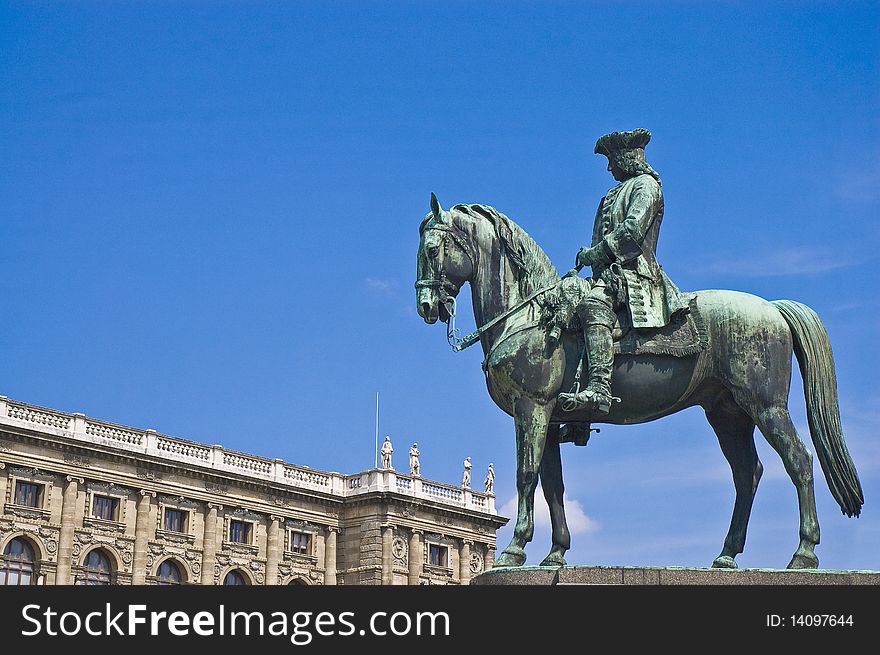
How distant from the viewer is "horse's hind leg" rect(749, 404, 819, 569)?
9.05 meters

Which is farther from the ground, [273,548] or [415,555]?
[415,555]

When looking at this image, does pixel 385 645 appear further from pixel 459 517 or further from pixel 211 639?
pixel 459 517

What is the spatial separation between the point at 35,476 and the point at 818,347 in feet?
139

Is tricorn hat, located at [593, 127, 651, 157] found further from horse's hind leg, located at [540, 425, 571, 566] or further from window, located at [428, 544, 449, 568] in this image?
window, located at [428, 544, 449, 568]

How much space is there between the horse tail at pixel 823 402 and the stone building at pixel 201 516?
41.3 metres

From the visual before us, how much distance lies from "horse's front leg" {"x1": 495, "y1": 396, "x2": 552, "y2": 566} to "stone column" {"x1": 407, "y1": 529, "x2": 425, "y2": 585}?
5046cm

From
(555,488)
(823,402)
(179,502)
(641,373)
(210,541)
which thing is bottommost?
(555,488)

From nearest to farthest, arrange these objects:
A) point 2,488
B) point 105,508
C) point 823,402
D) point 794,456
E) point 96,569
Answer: point 794,456 → point 823,402 → point 2,488 → point 96,569 → point 105,508

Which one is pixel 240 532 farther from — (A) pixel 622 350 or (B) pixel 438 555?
(A) pixel 622 350

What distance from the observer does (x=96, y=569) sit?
162 feet

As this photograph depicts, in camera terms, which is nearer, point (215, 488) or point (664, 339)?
point (664, 339)

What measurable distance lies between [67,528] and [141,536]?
3.48 m

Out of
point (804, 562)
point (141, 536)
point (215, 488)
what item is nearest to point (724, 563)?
point (804, 562)

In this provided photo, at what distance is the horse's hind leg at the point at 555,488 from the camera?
9320 millimetres
